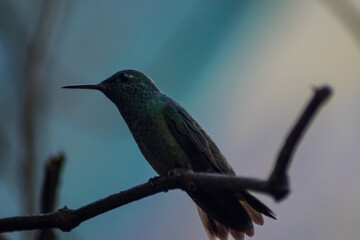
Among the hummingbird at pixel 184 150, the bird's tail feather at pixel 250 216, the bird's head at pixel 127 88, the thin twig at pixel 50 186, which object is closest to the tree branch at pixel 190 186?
the thin twig at pixel 50 186

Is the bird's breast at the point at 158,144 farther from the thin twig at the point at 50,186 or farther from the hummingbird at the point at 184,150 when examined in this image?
the thin twig at the point at 50,186

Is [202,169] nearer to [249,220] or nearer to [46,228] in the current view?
[249,220]

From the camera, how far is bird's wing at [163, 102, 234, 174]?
412 cm

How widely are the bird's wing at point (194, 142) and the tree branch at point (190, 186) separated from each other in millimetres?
968

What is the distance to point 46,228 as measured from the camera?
8.43 feet

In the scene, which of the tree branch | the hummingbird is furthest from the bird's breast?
the tree branch

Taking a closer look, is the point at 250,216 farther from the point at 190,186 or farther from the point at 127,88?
the point at 127,88

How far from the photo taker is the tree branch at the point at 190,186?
1761mm

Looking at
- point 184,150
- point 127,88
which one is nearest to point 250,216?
point 184,150

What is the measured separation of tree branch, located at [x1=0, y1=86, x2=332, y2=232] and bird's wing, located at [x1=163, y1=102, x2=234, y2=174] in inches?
38.1

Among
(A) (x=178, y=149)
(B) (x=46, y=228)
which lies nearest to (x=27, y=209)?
(B) (x=46, y=228)

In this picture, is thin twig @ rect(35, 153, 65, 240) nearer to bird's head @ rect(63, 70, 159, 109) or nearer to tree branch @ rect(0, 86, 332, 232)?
tree branch @ rect(0, 86, 332, 232)

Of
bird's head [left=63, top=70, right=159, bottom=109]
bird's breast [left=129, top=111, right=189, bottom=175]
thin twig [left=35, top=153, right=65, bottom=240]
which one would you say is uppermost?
bird's head [left=63, top=70, right=159, bottom=109]

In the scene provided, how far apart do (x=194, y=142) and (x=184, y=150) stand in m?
0.12
